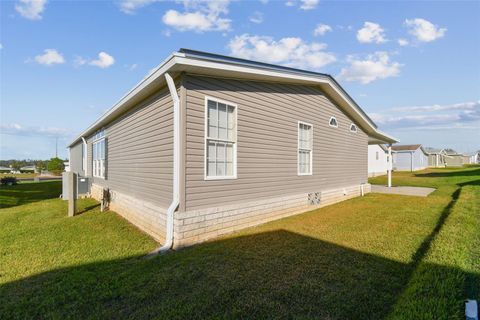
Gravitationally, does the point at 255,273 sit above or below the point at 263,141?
below

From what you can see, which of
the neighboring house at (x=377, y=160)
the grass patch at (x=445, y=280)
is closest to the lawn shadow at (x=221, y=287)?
the grass patch at (x=445, y=280)

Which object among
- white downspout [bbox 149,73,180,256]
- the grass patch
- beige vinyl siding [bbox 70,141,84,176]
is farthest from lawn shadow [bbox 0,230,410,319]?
beige vinyl siding [bbox 70,141,84,176]

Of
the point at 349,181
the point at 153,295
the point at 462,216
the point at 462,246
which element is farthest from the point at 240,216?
the point at 349,181

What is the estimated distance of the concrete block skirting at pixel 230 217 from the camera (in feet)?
15.8

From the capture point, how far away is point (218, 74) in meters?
5.30

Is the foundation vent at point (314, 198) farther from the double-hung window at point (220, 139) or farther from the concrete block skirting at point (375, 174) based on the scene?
the concrete block skirting at point (375, 174)

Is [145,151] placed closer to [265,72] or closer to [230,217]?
[230,217]

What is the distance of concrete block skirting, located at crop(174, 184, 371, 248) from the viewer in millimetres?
4801

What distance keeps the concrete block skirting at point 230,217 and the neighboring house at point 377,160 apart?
21.1 metres

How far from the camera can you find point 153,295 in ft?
10.0

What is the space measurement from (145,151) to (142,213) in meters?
1.50

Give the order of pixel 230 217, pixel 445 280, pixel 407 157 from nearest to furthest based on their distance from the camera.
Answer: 1. pixel 445 280
2. pixel 230 217
3. pixel 407 157

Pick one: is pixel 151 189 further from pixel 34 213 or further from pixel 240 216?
pixel 34 213

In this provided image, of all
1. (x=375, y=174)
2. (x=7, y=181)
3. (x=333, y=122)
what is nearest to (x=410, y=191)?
(x=333, y=122)
